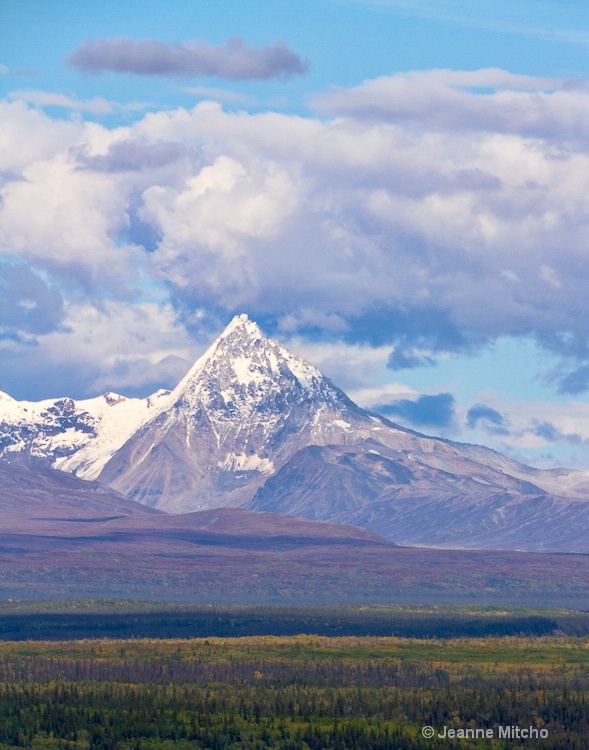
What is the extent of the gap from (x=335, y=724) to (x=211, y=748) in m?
14.1

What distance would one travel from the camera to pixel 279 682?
7180 inches

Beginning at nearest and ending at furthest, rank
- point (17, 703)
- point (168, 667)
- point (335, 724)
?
point (335, 724) < point (17, 703) < point (168, 667)

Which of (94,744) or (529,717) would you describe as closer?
(94,744)

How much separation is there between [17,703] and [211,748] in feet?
98.5

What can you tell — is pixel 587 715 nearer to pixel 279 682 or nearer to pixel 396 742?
pixel 396 742

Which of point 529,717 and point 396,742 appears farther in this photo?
point 529,717

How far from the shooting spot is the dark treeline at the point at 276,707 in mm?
139000

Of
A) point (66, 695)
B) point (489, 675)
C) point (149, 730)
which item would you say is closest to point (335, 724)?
point (149, 730)

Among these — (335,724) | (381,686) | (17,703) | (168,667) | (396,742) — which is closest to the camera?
(396,742)

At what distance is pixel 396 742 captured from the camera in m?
137

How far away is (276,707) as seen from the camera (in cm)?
15712

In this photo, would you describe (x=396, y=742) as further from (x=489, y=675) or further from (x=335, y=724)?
(x=489, y=675)

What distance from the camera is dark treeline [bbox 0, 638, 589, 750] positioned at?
13900cm

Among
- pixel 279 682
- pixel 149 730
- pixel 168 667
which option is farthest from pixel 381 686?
pixel 149 730
